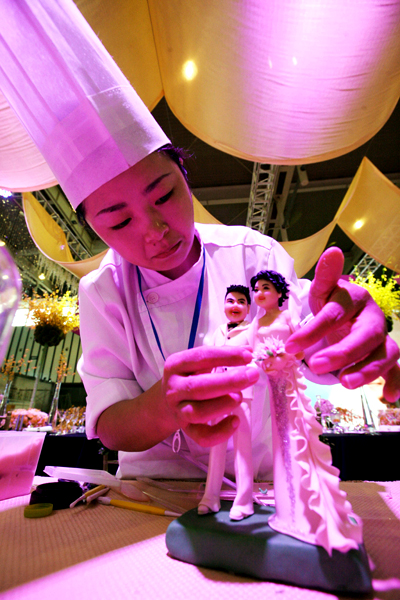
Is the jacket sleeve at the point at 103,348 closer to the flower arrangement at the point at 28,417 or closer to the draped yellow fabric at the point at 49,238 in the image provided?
the flower arrangement at the point at 28,417

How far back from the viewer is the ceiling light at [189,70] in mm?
1978

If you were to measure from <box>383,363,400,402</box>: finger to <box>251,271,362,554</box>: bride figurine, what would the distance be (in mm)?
111

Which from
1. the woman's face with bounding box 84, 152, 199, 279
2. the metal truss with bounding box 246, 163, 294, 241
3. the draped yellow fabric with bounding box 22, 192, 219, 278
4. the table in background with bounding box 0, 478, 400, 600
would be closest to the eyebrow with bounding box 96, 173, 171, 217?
the woman's face with bounding box 84, 152, 199, 279

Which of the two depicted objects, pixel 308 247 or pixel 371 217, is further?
pixel 308 247

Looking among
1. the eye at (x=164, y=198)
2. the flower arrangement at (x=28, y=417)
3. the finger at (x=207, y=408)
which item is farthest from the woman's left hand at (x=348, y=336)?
the flower arrangement at (x=28, y=417)

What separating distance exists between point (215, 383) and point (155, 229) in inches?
12.9

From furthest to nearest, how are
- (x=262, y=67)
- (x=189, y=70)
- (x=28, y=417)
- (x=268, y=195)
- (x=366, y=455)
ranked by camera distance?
(x=268, y=195) < (x=28, y=417) < (x=366, y=455) < (x=189, y=70) < (x=262, y=67)

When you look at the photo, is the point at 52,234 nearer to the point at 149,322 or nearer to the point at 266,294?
the point at 149,322

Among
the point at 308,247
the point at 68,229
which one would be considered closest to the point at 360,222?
the point at 308,247

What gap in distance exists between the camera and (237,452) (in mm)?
Result: 587

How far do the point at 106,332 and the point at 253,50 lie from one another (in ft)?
5.37

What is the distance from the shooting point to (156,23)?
6.24 ft

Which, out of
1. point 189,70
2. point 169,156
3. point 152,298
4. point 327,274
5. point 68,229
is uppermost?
point 68,229

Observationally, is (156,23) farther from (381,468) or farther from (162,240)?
(381,468)
